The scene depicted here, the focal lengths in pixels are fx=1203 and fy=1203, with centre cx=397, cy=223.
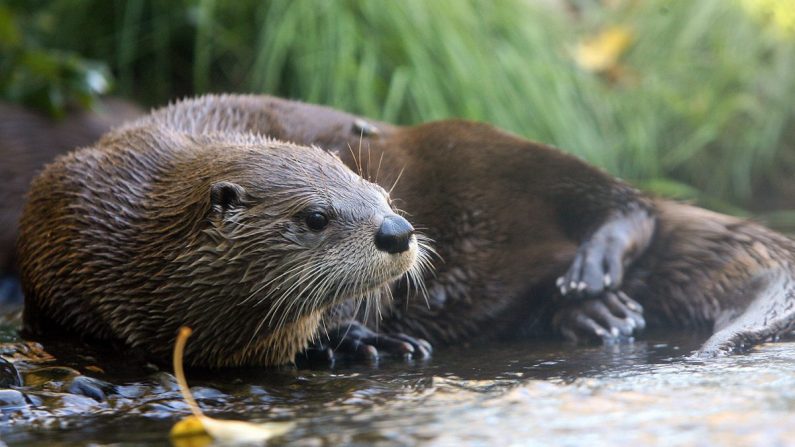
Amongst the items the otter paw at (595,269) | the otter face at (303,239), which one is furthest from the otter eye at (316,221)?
the otter paw at (595,269)

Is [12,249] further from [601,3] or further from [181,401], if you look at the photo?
[601,3]

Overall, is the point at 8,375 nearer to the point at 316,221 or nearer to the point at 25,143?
the point at 316,221

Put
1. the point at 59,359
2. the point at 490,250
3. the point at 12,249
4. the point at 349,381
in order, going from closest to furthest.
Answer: the point at 349,381
the point at 59,359
the point at 490,250
the point at 12,249

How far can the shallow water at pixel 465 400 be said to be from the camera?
2113mm

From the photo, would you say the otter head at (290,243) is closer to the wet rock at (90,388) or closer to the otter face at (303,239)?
the otter face at (303,239)

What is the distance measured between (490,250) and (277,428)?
59.8 inches

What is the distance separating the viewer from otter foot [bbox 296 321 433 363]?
332 centimetres

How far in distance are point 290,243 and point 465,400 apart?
0.73 meters

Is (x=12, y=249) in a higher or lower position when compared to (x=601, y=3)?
lower

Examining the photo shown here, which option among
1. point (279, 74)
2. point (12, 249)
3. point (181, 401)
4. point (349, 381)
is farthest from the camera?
point (279, 74)

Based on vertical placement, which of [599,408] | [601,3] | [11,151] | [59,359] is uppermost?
[601,3]

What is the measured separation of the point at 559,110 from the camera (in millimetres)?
6230

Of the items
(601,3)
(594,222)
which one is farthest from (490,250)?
(601,3)

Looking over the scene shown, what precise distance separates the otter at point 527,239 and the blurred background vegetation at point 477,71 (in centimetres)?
191
